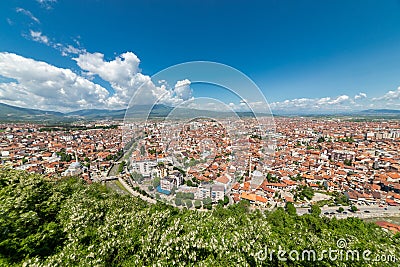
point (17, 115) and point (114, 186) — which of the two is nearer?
point (114, 186)

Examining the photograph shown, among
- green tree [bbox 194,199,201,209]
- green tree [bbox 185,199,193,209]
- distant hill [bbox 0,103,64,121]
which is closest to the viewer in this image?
green tree [bbox 185,199,193,209]

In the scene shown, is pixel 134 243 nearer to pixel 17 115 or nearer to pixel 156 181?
pixel 156 181

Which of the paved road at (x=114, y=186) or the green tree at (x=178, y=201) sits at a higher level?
the green tree at (x=178, y=201)

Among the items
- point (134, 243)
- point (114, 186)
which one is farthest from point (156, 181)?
point (134, 243)

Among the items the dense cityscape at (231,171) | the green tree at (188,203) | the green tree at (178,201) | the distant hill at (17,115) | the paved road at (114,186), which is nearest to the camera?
the dense cityscape at (231,171)

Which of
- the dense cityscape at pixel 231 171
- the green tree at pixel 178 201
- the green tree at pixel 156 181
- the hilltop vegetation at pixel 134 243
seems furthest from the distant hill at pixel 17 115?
the hilltop vegetation at pixel 134 243

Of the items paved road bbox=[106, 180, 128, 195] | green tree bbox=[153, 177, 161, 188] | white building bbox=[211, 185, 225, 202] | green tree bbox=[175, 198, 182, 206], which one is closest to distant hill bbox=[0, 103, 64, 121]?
paved road bbox=[106, 180, 128, 195]

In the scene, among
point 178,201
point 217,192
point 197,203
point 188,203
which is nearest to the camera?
point 178,201

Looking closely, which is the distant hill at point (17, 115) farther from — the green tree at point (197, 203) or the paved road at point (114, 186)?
the green tree at point (197, 203)

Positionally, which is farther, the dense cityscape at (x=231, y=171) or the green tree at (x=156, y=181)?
the green tree at (x=156, y=181)

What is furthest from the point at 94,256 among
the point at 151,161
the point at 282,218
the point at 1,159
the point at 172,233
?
the point at 1,159

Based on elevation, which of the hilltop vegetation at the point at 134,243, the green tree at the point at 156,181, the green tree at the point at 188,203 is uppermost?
the hilltop vegetation at the point at 134,243

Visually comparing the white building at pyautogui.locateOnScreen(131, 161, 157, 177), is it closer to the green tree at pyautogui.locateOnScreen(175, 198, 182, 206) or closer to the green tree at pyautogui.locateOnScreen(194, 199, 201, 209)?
the green tree at pyautogui.locateOnScreen(175, 198, 182, 206)
